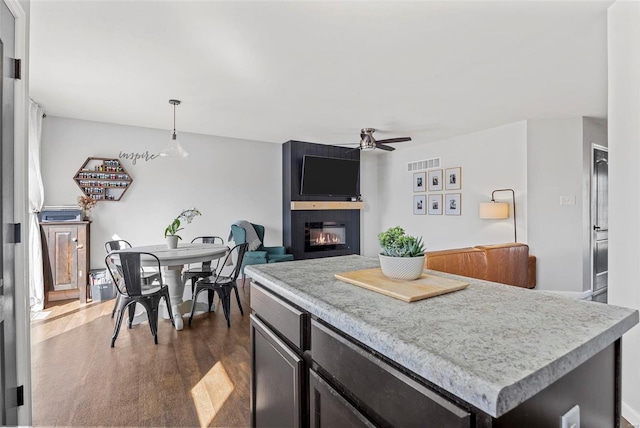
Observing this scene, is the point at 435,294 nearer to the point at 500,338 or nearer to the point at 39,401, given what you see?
the point at 500,338

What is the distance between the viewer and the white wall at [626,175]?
5.80 ft

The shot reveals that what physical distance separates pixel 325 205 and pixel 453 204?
7.33 ft

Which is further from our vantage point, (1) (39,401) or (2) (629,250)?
(1) (39,401)

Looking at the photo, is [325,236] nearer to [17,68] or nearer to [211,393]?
[211,393]

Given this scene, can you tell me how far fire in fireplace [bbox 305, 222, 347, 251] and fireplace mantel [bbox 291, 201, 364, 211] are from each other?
34 centimetres

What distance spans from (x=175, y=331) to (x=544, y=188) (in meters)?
4.80

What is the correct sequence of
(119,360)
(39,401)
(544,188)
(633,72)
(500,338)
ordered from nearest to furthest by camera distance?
(500,338) → (633,72) → (39,401) → (119,360) → (544,188)

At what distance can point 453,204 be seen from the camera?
5.46 meters

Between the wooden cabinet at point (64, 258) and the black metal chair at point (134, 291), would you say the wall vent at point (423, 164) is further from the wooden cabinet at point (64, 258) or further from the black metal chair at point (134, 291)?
the wooden cabinet at point (64, 258)

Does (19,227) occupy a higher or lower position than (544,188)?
lower

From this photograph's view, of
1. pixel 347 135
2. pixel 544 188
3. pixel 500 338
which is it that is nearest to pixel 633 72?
pixel 500 338

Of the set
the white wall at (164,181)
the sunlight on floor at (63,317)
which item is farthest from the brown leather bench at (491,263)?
the sunlight on floor at (63,317)

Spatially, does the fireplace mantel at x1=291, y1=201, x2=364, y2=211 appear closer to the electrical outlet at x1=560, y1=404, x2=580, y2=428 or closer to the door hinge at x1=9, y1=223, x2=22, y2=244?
the door hinge at x1=9, y1=223, x2=22, y2=244

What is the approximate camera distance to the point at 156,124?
14.9 feet
